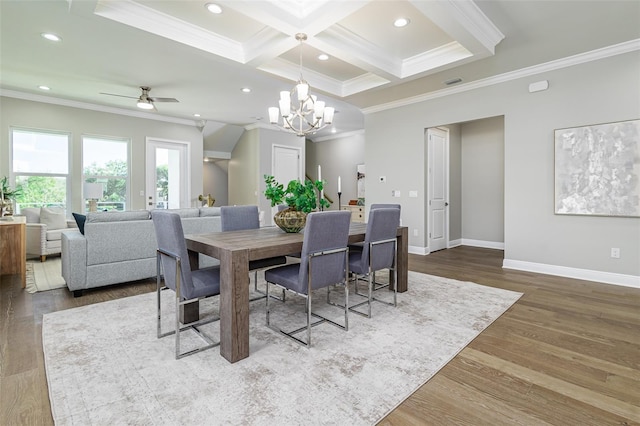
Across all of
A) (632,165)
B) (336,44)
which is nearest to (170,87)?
(336,44)

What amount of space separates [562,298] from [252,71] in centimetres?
455

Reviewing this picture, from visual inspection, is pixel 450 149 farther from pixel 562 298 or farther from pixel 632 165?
pixel 562 298

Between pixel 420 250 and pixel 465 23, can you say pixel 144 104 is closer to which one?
pixel 465 23

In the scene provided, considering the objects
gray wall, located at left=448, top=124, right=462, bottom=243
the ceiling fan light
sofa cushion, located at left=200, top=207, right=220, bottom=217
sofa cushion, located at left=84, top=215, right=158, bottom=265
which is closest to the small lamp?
the ceiling fan light

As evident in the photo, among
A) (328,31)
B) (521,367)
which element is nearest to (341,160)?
(328,31)

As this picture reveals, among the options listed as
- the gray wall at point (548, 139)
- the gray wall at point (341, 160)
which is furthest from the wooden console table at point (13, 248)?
the gray wall at point (341, 160)

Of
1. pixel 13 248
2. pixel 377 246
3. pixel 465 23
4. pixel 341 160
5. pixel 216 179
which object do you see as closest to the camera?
pixel 377 246

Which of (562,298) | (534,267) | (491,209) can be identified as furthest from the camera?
(491,209)

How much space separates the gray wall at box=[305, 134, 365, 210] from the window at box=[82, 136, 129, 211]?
199 inches

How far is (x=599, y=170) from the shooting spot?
146 inches

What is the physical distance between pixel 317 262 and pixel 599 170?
147 inches

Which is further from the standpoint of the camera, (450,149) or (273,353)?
(450,149)

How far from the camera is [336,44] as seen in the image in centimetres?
351

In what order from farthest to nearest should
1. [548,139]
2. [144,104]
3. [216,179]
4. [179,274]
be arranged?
[216,179] → [144,104] → [548,139] → [179,274]
